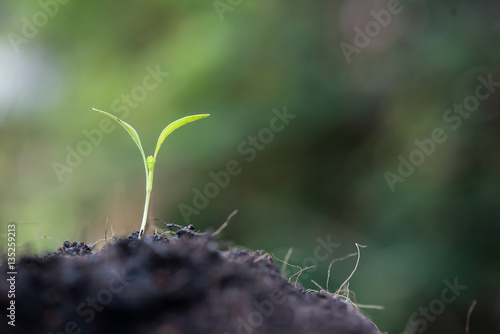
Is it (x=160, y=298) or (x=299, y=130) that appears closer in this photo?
(x=160, y=298)

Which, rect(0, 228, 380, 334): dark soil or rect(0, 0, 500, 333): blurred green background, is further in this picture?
rect(0, 0, 500, 333): blurred green background

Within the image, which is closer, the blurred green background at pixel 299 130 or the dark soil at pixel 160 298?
the dark soil at pixel 160 298

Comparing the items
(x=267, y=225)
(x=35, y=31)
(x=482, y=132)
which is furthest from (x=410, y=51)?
(x=35, y=31)

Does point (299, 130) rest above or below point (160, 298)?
below
